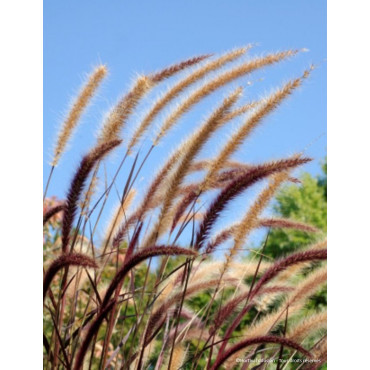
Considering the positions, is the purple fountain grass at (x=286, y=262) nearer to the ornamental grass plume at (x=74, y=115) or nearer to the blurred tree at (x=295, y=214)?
the ornamental grass plume at (x=74, y=115)

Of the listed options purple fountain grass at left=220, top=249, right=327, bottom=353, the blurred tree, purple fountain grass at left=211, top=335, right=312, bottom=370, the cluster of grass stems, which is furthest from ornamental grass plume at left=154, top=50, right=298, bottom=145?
the blurred tree

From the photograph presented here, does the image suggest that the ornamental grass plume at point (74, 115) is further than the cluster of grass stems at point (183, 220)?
Yes

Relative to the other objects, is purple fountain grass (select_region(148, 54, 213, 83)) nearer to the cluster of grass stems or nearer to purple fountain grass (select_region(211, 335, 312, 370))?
the cluster of grass stems

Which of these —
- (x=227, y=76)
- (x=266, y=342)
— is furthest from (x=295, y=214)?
(x=266, y=342)

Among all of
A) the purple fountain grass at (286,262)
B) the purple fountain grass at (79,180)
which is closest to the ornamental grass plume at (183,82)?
the purple fountain grass at (79,180)

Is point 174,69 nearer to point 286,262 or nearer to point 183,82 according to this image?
point 183,82

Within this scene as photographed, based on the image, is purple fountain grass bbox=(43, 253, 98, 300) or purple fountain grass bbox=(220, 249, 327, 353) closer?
purple fountain grass bbox=(43, 253, 98, 300)

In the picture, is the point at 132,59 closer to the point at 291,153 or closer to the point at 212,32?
the point at 212,32

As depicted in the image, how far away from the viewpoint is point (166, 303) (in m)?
2.26

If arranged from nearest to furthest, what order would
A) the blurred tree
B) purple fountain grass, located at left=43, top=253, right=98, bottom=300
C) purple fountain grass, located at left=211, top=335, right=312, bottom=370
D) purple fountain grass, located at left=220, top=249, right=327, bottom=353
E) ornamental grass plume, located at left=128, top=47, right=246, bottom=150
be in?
purple fountain grass, located at left=43, top=253, right=98, bottom=300
purple fountain grass, located at left=211, top=335, right=312, bottom=370
purple fountain grass, located at left=220, top=249, right=327, bottom=353
ornamental grass plume, located at left=128, top=47, right=246, bottom=150
the blurred tree

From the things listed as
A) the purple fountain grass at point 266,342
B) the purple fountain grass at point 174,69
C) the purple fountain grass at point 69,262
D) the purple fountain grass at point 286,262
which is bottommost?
the purple fountain grass at point 266,342
